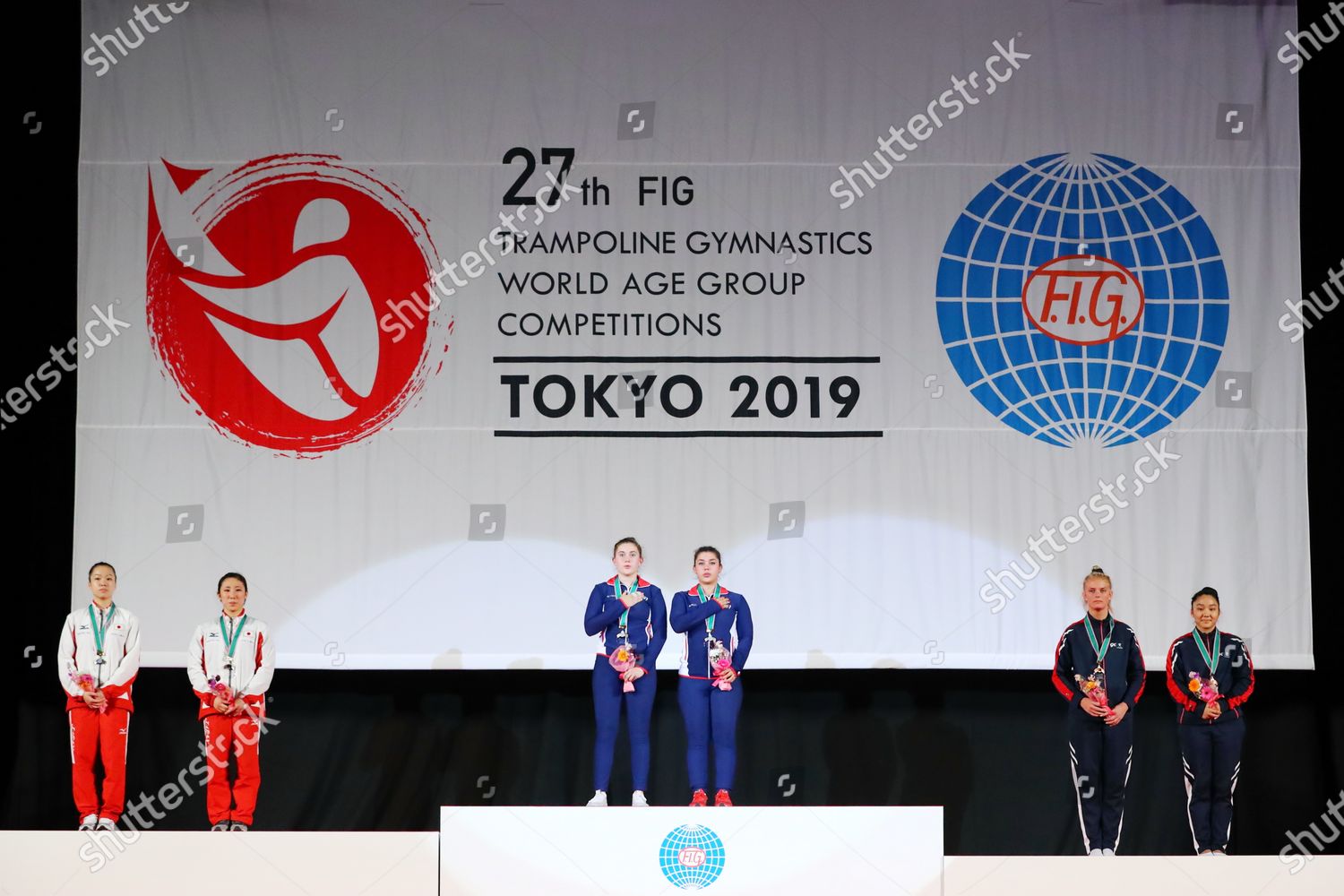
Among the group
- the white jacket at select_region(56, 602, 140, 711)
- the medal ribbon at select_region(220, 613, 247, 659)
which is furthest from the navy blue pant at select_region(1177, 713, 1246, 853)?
the white jacket at select_region(56, 602, 140, 711)

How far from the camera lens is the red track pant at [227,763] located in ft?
19.8

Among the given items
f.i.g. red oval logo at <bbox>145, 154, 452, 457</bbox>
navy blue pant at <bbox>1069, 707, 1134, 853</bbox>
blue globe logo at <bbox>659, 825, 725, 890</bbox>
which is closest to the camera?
blue globe logo at <bbox>659, 825, 725, 890</bbox>

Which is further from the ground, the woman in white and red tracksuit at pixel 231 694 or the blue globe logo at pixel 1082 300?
the blue globe logo at pixel 1082 300

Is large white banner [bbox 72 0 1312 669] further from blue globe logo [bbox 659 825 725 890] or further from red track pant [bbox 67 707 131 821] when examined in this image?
blue globe logo [bbox 659 825 725 890]

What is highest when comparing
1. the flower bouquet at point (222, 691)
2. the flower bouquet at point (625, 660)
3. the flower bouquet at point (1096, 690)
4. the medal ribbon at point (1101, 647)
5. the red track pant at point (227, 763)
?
the medal ribbon at point (1101, 647)

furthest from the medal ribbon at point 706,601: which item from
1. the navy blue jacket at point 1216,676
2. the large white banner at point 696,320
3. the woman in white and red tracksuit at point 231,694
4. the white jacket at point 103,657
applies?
the white jacket at point 103,657

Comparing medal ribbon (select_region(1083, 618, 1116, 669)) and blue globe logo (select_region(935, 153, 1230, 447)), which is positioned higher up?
blue globe logo (select_region(935, 153, 1230, 447))

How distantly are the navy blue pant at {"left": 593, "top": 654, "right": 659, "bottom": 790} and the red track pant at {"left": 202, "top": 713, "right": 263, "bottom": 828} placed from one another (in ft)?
5.11

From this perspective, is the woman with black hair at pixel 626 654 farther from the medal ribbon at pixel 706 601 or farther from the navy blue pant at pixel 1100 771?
the navy blue pant at pixel 1100 771

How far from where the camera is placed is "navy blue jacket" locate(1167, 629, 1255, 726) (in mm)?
6035

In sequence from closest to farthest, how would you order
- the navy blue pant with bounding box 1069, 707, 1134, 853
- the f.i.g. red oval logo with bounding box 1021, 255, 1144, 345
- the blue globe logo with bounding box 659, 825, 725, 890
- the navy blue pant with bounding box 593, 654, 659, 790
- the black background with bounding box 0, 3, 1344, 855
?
the blue globe logo with bounding box 659, 825, 725, 890 → the navy blue pant with bounding box 1069, 707, 1134, 853 → the navy blue pant with bounding box 593, 654, 659, 790 → the black background with bounding box 0, 3, 1344, 855 → the f.i.g. red oval logo with bounding box 1021, 255, 1144, 345

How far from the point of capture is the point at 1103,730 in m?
6.01

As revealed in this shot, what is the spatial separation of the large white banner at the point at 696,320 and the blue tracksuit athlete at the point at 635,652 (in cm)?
47

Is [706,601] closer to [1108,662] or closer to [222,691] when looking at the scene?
[1108,662]
